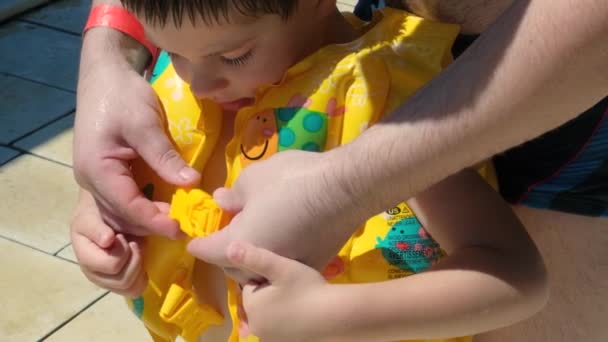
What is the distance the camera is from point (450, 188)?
1.29 m

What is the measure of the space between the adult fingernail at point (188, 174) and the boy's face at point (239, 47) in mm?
124

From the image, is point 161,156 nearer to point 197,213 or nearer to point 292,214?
point 197,213

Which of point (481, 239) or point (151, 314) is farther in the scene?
point (151, 314)

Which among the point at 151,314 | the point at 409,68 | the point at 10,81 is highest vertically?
the point at 409,68

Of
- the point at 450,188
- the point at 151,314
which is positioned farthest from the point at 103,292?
the point at 450,188

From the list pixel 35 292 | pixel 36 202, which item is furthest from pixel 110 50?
pixel 36 202

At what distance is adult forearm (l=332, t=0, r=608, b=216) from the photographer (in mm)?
934

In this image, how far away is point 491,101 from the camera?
1.00m

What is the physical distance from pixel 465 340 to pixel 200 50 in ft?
2.04

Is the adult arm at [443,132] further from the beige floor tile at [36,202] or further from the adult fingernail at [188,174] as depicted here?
the beige floor tile at [36,202]

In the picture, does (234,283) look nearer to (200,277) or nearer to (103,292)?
(200,277)

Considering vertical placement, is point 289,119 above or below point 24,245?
above

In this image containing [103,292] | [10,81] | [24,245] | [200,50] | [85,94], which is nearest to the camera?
[200,50]

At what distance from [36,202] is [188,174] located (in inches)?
63.4
